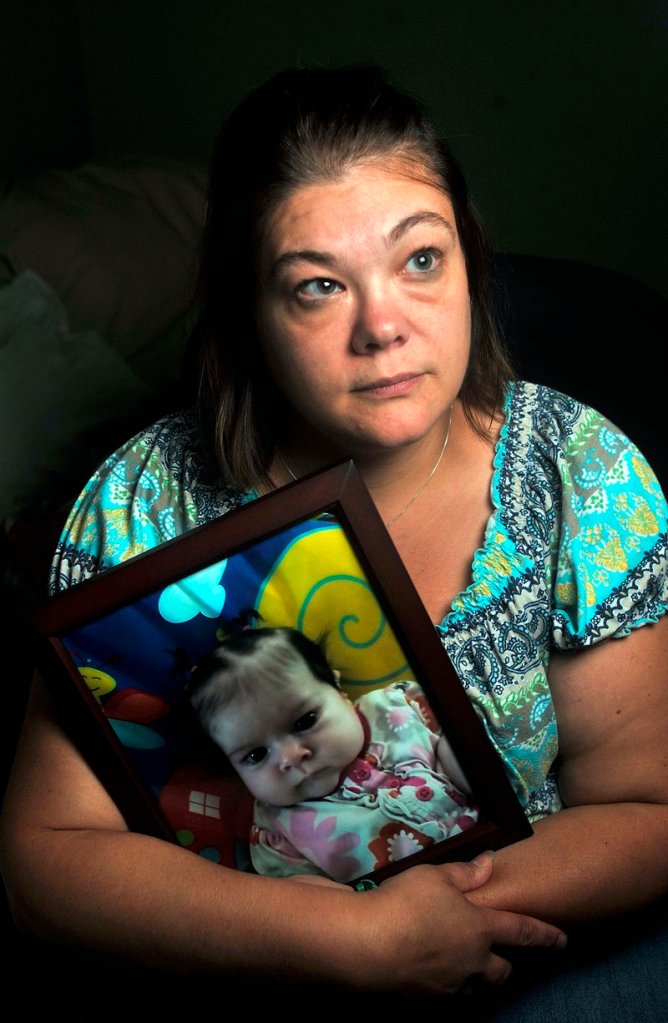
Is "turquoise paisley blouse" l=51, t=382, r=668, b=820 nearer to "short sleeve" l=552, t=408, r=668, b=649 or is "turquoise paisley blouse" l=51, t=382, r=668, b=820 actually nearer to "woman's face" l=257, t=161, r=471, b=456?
"short sleeve" l=552, t=408, r=668, b=649

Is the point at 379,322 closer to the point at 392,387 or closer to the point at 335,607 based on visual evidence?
the point at 392,387

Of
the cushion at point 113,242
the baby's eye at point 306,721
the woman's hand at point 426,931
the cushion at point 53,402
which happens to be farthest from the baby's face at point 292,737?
the cushion at point 113,242

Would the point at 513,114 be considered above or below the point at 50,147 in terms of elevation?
below

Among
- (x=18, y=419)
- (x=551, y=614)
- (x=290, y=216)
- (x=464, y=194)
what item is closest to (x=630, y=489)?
(x=551, y=614)

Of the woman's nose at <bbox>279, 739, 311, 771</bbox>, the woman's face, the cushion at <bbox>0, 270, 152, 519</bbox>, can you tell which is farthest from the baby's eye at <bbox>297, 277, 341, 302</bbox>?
the cushion at <bbox>0, 270, 152, 519</bbox>

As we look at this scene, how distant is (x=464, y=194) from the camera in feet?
3.75

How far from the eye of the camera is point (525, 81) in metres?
2.22

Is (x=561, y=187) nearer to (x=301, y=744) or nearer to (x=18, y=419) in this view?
(x=18, y=419)

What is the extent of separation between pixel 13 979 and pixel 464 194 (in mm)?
1483

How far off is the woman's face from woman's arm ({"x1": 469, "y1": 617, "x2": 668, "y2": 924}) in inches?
13.5

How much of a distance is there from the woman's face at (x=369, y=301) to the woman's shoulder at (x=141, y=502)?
0.73ft

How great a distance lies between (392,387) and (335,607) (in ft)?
0.73

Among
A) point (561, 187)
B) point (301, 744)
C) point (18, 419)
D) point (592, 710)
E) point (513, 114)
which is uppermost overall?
point (513, 114)

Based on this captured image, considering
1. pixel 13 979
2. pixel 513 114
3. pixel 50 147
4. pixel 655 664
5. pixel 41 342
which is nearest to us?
pixel 655 664
